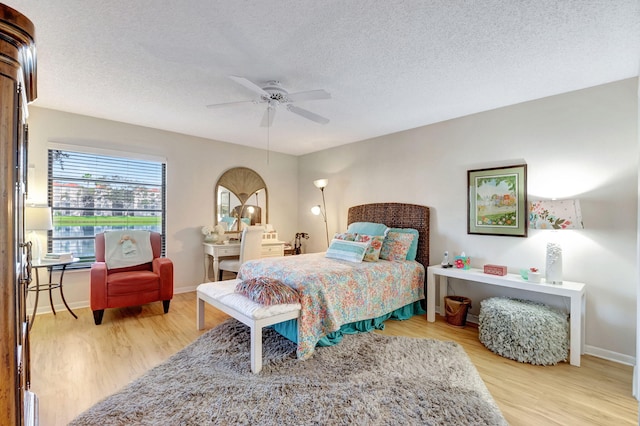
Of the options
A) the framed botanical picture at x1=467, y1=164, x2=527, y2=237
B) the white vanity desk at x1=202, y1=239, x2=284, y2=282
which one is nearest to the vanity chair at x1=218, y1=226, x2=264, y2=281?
the white vanity desk at x1=202, y1=239, x2=284, y2=282

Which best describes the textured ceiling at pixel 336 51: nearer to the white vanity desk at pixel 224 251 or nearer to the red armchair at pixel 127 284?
the red armchair at pixel 127 284

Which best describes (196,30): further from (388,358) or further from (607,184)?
(607,184)

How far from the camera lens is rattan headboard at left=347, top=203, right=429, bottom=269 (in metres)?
3.90

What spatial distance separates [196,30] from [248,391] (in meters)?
2.43

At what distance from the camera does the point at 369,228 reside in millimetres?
4176

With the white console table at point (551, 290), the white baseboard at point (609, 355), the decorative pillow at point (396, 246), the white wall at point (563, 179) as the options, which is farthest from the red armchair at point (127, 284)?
the white baseboard at point (609, 355)

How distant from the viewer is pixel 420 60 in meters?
2.34

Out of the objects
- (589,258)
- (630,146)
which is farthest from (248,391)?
(630,146)

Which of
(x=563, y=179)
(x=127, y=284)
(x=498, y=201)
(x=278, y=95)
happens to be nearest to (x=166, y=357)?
(x=127, y=284)

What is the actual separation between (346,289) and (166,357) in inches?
65.7

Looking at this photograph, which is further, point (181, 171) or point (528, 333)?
point (181, 171)

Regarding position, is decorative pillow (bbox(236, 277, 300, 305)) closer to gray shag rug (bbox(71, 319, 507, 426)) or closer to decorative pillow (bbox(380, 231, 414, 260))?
gray shag rug (bbox(71, 319, 507, 426))

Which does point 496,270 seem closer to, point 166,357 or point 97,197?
point 166,357

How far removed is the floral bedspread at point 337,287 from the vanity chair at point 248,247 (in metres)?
0.90
